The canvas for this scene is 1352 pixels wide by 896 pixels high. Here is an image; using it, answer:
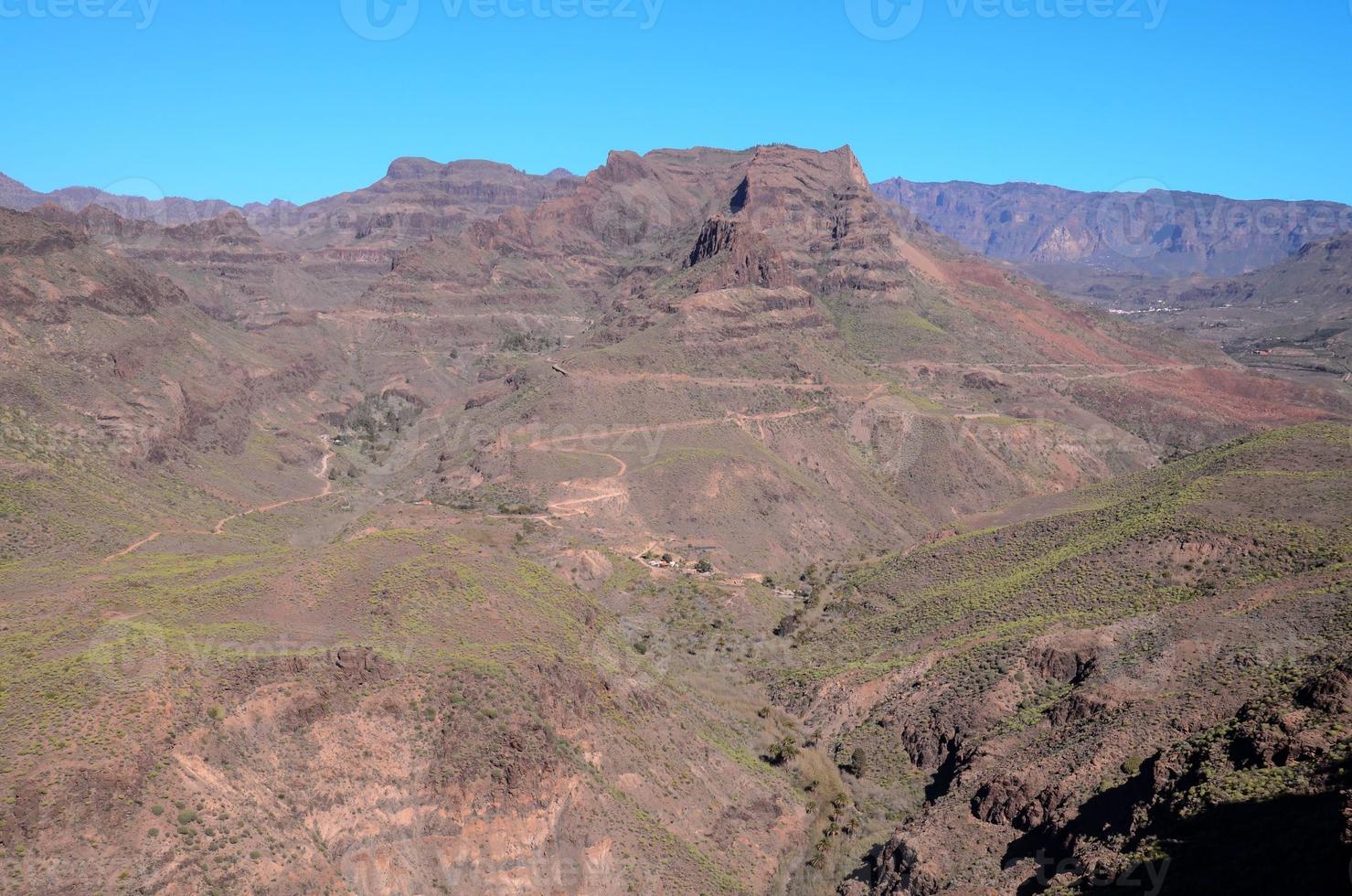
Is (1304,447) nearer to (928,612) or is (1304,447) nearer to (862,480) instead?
(928,612)

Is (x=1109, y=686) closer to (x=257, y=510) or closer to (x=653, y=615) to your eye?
(x=653, y=615)

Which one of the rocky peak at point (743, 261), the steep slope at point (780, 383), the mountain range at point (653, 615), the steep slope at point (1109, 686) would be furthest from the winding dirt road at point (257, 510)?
the rocky peak at point (743, 261)

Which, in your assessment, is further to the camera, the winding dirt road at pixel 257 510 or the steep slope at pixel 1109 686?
the winding dirt road at pixel 257 510

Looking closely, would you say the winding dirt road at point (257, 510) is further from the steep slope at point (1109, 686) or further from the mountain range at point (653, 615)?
the steep slope at point (1109, 686)

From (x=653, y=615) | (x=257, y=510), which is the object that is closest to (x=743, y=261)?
(x=257, y=510)

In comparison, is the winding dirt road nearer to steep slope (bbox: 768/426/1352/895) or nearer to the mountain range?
the mountain range

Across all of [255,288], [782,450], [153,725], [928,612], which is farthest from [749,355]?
[255,288]
